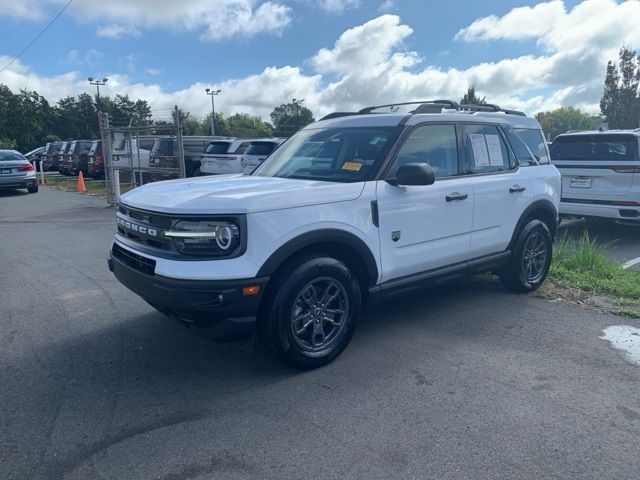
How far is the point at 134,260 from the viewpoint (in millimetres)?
3830

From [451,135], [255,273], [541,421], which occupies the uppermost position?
[451,135]

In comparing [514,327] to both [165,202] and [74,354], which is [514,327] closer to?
[165,202]

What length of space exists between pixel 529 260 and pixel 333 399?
10.8 ft

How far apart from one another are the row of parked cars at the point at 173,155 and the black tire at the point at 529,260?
732 centimetres

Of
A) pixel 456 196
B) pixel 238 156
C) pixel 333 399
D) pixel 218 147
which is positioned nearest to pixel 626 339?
pixel 456 196

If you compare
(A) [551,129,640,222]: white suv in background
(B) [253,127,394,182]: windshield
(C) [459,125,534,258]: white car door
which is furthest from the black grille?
(A) [551,129,640,222]: white suv in background

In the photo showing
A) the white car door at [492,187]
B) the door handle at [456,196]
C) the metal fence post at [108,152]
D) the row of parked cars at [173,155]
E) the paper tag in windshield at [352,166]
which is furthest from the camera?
the row of parked cars at [173,155]

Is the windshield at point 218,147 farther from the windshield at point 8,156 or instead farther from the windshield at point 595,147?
the windshield at point 595,147

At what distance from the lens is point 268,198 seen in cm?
351

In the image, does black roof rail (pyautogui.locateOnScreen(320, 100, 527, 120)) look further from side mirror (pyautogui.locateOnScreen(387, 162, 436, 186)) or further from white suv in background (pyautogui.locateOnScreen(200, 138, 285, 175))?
white suv in background (pyautogui.locateOnScreen(200, 138, 285, 175))

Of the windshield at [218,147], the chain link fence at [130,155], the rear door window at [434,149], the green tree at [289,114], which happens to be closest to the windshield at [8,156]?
the chain link fence at [130,155]

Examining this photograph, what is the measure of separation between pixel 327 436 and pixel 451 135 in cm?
304

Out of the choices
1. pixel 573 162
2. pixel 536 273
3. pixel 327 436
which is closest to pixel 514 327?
pixel 536 273

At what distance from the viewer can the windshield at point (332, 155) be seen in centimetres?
426
